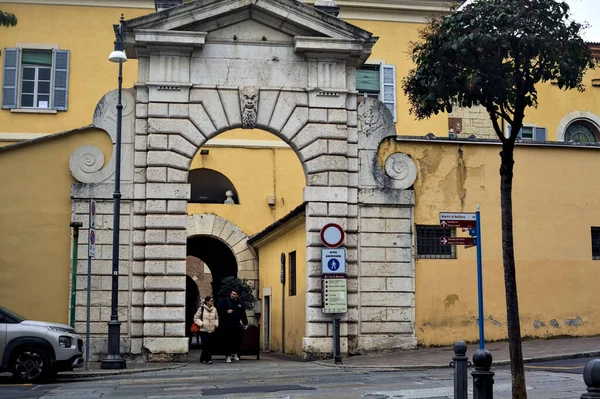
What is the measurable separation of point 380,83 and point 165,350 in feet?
47.5

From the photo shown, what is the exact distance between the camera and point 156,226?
20.0 m

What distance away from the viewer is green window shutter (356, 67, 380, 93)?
30.8 m

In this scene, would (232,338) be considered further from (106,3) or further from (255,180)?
(106,3)

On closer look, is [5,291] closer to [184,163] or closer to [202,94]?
[184,163]

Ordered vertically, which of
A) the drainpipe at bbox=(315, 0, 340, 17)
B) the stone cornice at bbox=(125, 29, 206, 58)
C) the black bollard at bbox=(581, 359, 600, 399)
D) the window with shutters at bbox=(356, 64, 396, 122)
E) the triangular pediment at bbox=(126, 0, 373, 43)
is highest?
the window with shutters at bbox=(356, 64, 396, 122)

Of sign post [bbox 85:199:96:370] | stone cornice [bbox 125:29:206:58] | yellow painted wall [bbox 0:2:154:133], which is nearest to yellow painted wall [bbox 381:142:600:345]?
stone cornice [bbox 125:29:206:58]

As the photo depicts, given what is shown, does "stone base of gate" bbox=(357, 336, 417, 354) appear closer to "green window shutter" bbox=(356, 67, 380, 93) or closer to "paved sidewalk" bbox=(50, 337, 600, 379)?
"paved sidewalk" bbox=(50, 337, 600, 379)

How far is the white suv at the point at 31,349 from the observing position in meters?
15.6

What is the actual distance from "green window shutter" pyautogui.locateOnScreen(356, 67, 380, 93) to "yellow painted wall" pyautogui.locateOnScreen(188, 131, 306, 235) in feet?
10.7

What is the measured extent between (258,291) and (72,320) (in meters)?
11.4

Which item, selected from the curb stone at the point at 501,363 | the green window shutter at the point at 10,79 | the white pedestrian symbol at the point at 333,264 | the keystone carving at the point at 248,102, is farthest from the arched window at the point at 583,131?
the green window shutter at the point at 10,79

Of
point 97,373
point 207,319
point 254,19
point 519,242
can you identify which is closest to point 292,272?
point 207,319

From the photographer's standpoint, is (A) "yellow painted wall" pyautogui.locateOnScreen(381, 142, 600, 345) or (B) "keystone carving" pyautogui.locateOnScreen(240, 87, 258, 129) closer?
(B) "keystone carving" pyautogui.locateOnScreen(240, 87, 258, 129)

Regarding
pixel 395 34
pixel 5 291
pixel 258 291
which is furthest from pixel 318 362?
pixel 395 34
